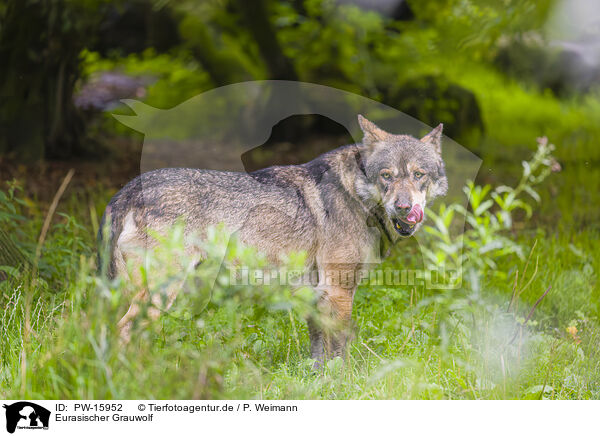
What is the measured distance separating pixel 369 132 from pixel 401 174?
1.45 feet

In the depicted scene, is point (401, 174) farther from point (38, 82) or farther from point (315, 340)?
point (38, 82)

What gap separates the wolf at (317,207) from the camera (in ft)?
12.3

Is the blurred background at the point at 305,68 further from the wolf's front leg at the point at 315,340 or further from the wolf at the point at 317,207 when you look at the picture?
the wolf's front leg at the point at 315,340

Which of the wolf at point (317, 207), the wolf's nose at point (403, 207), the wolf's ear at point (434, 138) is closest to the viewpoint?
the wolf's nose at point (403, 207)

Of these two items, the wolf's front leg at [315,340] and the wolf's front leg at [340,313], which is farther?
the wolf's front leg at [315,340]

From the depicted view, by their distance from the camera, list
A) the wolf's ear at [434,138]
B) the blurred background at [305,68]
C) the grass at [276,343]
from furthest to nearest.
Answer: the blurred background at [305,68] < the wolf's ear at [434,138] < the grass at [276,343]

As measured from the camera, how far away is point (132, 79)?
5.63 metres

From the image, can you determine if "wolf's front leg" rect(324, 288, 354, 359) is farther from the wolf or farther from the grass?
the grass

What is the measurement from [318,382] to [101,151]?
14.0 ft

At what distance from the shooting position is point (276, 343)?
13.2ft
